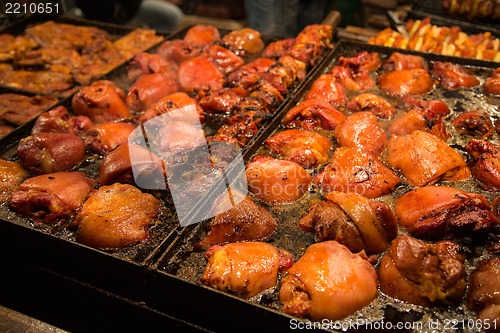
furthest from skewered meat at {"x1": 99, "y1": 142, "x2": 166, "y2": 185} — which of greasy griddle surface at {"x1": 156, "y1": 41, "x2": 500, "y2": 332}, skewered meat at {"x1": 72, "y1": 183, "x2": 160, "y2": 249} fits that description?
greasy griddle surface at {"x1": 156, "y1": 41, "x2": 500, "y2": 332}

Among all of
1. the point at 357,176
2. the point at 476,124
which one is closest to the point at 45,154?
the point at 357,176

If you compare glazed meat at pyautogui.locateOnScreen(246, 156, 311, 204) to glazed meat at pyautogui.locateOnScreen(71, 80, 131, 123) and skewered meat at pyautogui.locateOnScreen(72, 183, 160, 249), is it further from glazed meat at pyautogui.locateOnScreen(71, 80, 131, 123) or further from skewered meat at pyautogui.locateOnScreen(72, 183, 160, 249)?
glazed meat at pyautogui.locateOnScreen(71, 80, 131, 123)

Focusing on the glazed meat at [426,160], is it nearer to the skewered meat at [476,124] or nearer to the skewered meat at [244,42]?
the skewered meat at [476,124]

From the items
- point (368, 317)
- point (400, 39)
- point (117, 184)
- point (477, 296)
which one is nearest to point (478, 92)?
point (400, 39)

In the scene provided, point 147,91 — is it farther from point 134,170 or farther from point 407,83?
point 407,83

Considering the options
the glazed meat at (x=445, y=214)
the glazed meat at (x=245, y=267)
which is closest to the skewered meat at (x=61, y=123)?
the glazed meat at (x=245, y=267)
